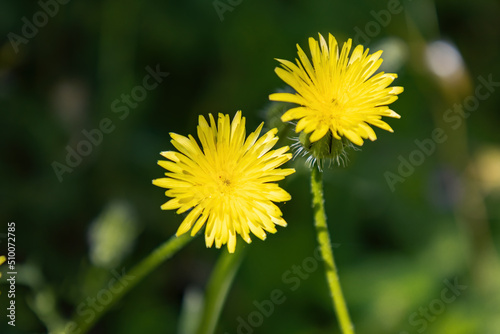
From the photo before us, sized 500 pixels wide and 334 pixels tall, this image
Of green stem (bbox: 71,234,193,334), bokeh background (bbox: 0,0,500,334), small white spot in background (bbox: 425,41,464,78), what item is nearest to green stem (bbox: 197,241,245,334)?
green stem (bbox: 71,234,193,334)

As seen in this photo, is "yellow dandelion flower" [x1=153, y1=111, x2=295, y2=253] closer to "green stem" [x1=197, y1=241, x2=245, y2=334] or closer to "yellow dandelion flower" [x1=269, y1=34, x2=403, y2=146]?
"yellow dandelion flower" [x1=269, y1=34, x2=403, y2=146]

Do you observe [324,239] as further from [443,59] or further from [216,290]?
[443,59]

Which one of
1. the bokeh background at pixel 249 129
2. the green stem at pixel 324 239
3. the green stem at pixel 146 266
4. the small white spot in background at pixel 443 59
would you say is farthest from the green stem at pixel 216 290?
the small white spot in background at pixel 443 59

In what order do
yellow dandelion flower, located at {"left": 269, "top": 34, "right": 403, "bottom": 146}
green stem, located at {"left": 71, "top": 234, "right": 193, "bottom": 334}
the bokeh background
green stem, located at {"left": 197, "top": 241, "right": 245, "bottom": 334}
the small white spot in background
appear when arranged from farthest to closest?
the small white spot in background
the bokeh background
green stem, located at {"left": 197, "top": 241, "right": 245, "bottom": 334}
green stem, located at {"left": 71, "top": 234, "right": 193, "bottom": 334}
yellow dandelion flower, located at {"left": 269, "top": 34, "right": 403, "bottom": 146}

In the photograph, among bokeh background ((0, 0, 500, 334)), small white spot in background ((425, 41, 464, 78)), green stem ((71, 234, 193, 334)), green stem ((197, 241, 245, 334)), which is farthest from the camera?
small white spot in background ((425, 41, 464, 78))

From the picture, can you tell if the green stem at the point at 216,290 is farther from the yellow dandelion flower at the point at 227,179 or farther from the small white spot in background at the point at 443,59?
the small white spot in background at the point at 443,59

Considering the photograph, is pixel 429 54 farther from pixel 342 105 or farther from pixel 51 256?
pixel 51 256

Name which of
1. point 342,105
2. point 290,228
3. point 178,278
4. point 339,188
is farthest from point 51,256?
point 342,105
